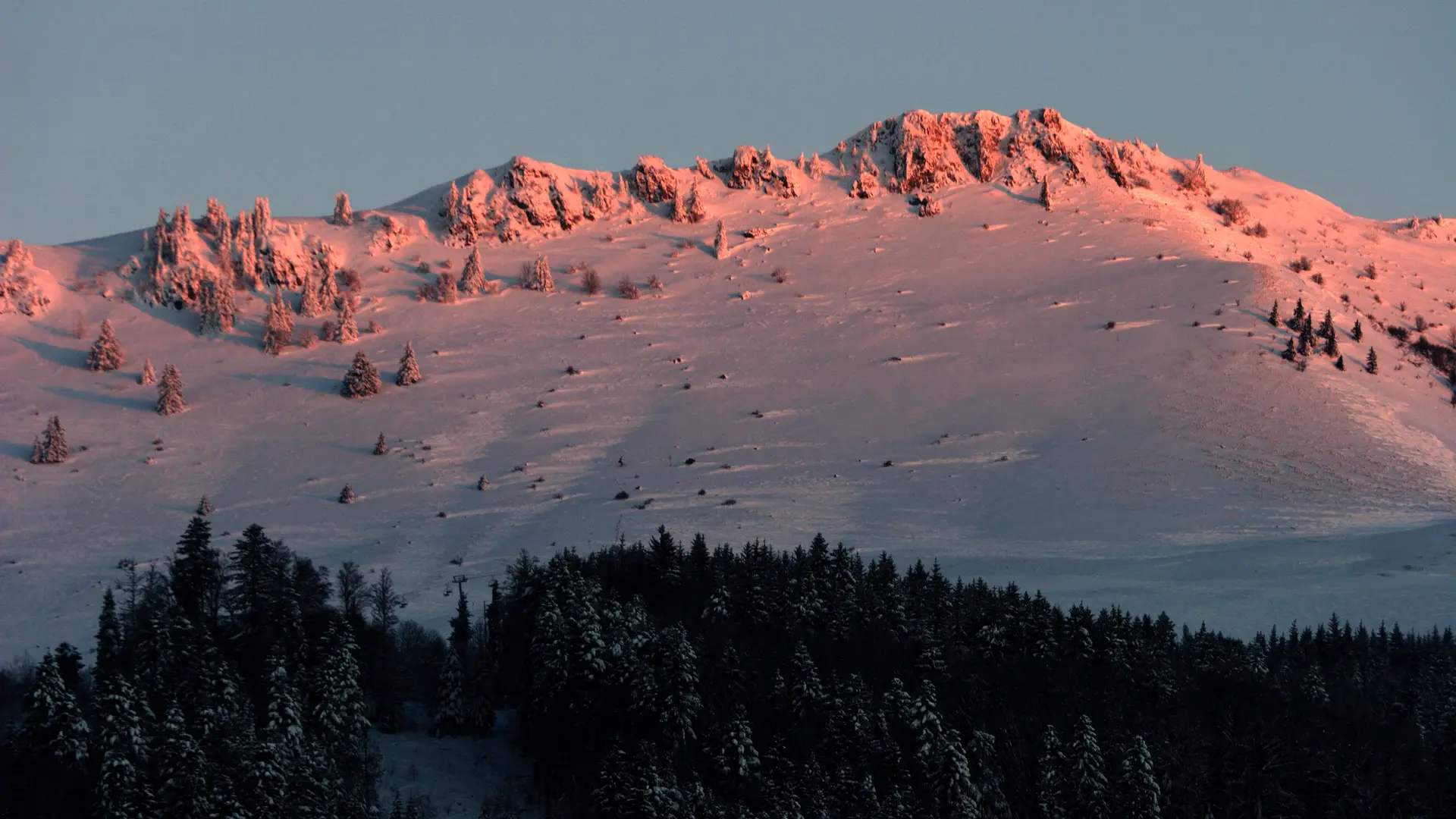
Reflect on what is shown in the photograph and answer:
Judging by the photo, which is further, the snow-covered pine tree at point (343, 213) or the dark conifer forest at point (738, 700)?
the snow-covered pine tree at point (343, 213)

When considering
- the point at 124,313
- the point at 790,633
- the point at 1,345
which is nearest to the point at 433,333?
the point at 124,313

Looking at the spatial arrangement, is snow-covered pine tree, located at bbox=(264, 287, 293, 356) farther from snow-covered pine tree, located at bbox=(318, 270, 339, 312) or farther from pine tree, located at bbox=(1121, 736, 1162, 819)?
pine tree, located at bbox=(1121, 736, 1162, 819)

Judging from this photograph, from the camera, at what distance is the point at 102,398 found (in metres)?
118

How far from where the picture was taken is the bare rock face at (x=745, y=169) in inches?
6452

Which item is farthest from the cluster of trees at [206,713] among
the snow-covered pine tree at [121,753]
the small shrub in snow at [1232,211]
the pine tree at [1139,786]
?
the small shrub in snow at [1232,211]

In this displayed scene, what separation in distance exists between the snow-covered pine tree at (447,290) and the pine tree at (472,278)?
1.13 meters

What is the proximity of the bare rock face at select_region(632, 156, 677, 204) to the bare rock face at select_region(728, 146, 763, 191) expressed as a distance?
7614mm

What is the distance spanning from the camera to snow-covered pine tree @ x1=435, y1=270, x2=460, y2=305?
5404 inches

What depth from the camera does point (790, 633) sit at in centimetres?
6675

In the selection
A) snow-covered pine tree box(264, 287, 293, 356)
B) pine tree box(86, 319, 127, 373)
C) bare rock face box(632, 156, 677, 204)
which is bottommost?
pine tree box(86, 319, 127, 373)

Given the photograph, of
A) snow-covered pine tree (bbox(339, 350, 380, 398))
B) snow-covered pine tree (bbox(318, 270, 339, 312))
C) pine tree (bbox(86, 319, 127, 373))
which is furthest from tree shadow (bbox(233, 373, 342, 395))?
snow-covered pine tree (bbox(318, 270, 339, 312))

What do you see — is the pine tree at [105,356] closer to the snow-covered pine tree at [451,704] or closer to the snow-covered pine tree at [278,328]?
the snow-covered pine tree at [278,328]

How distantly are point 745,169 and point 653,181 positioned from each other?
38.5 ft

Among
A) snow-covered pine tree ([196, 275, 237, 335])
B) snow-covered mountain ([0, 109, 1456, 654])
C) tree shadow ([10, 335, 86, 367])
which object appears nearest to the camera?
snow-covered mountain ([0, 109, 1456, 654])
